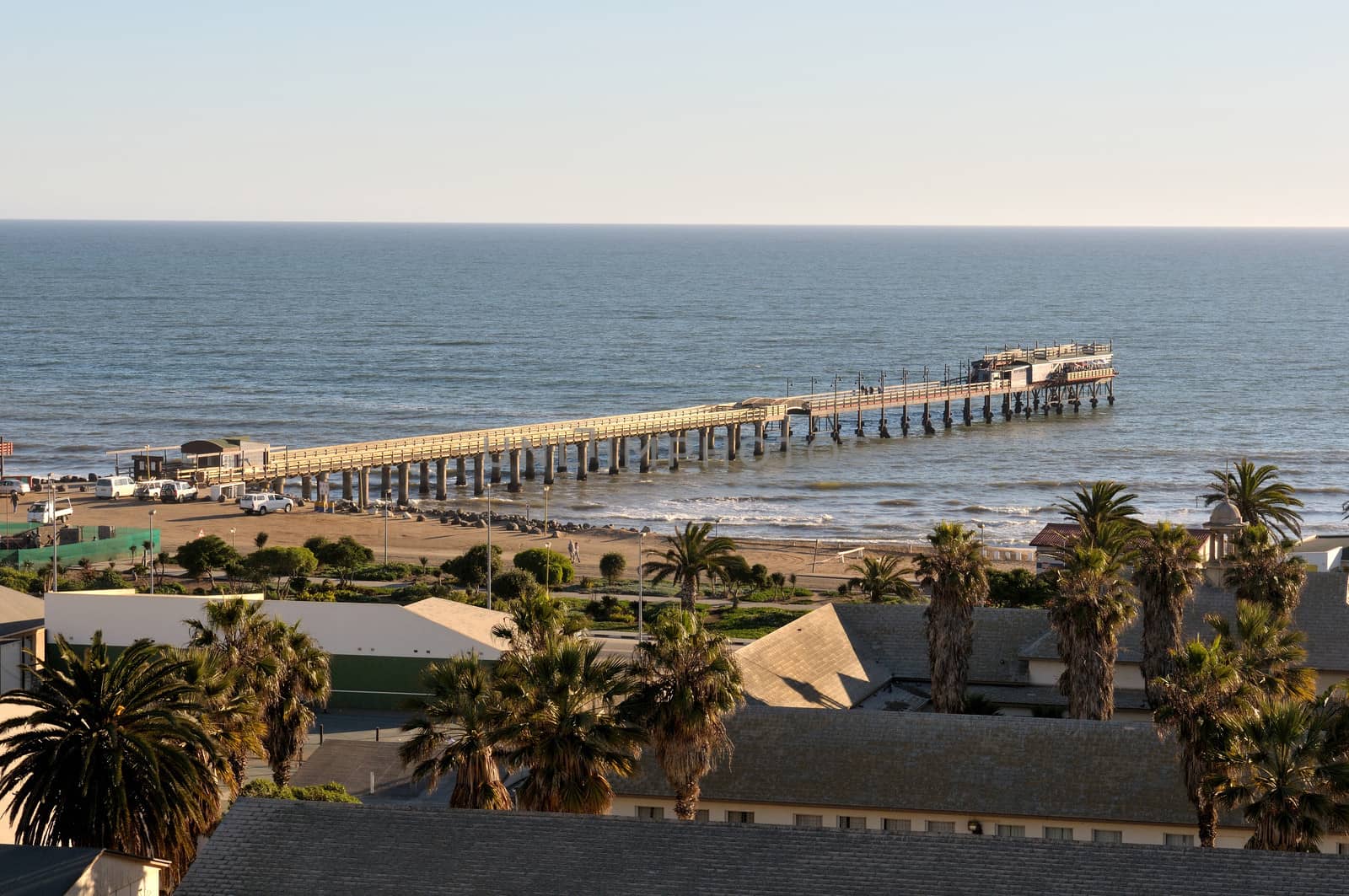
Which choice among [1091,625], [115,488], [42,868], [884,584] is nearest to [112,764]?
[42,868]

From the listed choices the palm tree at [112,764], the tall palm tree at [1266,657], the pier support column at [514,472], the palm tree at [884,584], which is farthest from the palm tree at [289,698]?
the pier support column at [514,472]

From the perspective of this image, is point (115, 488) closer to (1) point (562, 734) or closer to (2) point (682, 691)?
(2) point (682, 691)

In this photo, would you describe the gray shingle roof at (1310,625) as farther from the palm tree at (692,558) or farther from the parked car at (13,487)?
the parked car at (13,487)

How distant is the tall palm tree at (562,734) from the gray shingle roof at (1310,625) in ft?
60.6

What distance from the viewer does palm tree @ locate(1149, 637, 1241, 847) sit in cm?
3011

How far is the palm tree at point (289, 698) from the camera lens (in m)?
34.2

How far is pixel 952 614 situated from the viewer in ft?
139

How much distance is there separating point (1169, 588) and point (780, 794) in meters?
12.5

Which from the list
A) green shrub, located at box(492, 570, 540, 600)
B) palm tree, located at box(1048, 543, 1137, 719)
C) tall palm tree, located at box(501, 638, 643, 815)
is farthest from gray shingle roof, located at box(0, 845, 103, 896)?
green shrub, located at box(492, 570, 540, 600)

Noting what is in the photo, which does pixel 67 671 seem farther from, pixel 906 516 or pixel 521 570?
pixel 906 516

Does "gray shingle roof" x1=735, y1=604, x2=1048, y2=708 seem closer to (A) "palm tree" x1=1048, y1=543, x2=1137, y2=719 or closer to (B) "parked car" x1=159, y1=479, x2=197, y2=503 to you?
(A) "palm tree" x1=1048, y1=543, x2=1137, y2=719

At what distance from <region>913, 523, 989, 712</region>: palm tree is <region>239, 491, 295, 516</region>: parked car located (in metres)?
46.7

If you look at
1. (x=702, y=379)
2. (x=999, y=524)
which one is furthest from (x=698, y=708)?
(x=702, y=379)

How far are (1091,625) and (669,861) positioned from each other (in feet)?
57.9
